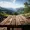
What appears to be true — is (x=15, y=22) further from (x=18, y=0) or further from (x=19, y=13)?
(x=18, y=0)

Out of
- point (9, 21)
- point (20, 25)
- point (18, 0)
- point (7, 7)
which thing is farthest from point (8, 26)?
point (18, 0)

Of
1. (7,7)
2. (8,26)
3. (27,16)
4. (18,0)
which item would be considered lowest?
(8,26)

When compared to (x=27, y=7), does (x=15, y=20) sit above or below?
below

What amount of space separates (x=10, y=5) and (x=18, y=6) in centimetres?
13

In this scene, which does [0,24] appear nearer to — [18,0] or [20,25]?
[20,25]

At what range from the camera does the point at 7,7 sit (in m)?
1.22

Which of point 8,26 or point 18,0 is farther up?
point 18,0

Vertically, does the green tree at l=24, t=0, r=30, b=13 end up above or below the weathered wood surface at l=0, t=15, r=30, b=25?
above

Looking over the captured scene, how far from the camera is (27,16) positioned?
1198 millimetres

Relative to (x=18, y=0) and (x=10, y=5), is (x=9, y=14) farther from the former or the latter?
(x=18, y=0)

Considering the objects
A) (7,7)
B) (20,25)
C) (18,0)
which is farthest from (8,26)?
(18,0)

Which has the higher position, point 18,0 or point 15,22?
point 18,0

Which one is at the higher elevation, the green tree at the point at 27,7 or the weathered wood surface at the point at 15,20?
the green tree at the point at 27,7

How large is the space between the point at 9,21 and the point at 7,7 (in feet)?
0.77
